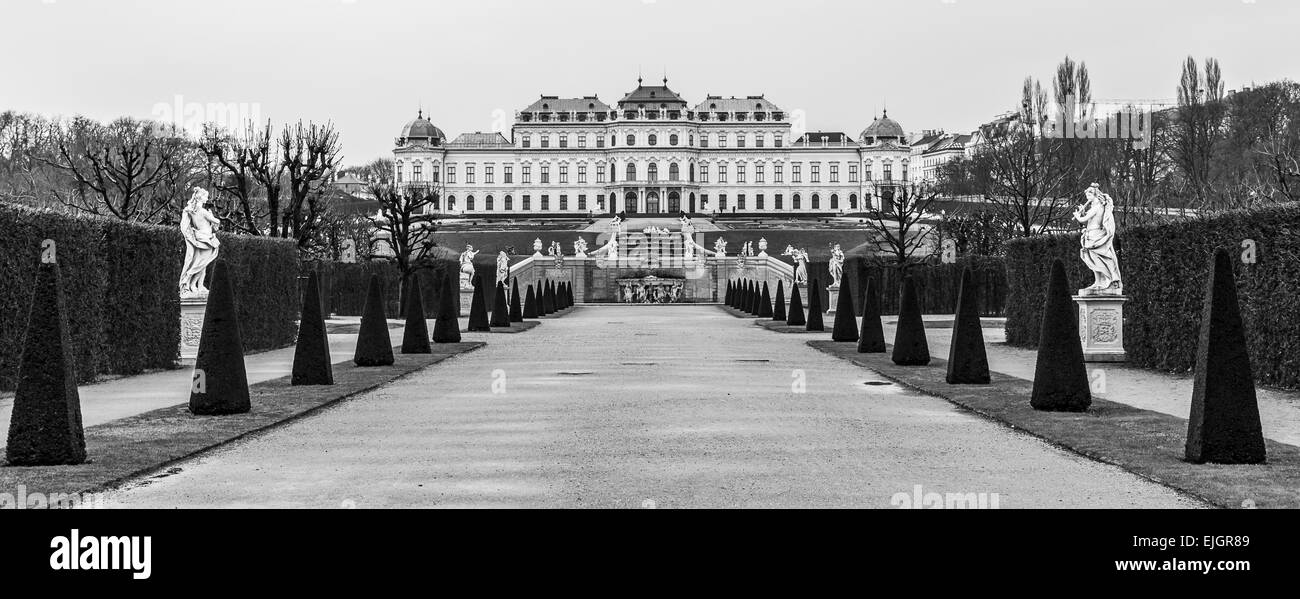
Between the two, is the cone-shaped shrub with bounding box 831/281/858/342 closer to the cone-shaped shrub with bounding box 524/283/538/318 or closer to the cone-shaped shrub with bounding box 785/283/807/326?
the cone-shaped shrub with bounding box 785/283/807/326

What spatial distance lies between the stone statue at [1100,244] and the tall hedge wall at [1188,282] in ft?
0.75

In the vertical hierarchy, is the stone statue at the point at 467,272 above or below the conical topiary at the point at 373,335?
above

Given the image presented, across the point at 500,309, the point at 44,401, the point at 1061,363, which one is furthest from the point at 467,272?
the point at 44,401

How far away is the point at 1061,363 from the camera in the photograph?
34.8ft

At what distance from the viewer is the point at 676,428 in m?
9.73

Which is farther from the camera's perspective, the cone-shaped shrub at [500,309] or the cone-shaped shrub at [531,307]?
the cone-shaped shrub at [531,307]

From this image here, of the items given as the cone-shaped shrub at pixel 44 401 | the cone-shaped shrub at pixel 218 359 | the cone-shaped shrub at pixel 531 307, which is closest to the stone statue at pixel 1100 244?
the cone-shaped shrub at pixel 218 359

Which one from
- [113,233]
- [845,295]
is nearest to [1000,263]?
[845,295]

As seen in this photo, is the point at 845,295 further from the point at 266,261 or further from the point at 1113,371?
the point at 266,261

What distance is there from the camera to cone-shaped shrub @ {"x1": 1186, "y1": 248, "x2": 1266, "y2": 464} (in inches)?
293

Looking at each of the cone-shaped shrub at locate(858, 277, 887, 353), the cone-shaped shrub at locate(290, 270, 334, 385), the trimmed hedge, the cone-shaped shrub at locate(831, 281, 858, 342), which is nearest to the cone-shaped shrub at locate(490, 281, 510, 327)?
the cone-shaped shrub at locate(831, 281, 858, 342)

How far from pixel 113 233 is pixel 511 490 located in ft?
34.8

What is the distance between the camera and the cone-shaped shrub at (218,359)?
10492 millimetres

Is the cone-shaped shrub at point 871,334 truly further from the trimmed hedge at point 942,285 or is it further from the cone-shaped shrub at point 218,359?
the trimmed hedge at point 942,285
